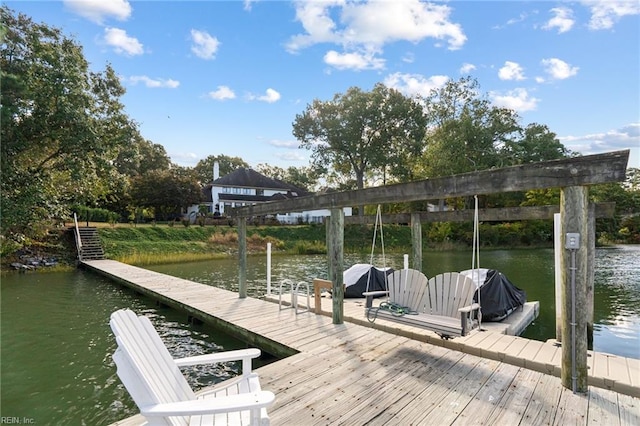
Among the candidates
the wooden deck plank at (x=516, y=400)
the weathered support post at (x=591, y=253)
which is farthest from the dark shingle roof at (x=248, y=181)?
the wooden deck plank at (x=516, y=400)

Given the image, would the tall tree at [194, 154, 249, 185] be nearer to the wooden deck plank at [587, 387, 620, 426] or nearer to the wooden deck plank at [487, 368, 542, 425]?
the wooden deck plank at [487, 368, 542, 425]

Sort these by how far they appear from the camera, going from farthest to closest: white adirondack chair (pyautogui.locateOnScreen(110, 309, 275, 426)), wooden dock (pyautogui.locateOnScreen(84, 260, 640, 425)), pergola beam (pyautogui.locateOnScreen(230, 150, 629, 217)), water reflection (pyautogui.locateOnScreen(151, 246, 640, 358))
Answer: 1. water reflection (pyautogui.locateOnScreen(151, 246, 640, 358))
2. pergola beam (pyautogui.locateOnScreen(230, 150, 629, 217))
3. wooden dock (pyautogui.locateOnScreen(84, 260, 640, 425))
4. white adirondack chair (pyautogui.locateOnScreen(110, 309, 275, 426))

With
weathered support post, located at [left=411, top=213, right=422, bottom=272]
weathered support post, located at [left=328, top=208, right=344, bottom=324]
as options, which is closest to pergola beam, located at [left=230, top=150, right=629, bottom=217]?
weathered support post, located at [left=328, top=208, right=344, bottom=324]

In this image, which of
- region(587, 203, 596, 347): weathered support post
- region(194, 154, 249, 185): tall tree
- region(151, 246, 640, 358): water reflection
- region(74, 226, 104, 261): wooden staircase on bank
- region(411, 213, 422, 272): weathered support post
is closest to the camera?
region(587, 203, 596, 347): weathered support post

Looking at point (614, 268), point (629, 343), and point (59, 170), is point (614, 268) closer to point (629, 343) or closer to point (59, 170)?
point (629, 343)

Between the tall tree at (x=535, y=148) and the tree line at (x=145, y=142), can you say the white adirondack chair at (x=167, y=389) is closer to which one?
the tree line at (x=145, y=142)

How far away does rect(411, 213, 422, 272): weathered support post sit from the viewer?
340 inches

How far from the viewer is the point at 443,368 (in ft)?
12.7

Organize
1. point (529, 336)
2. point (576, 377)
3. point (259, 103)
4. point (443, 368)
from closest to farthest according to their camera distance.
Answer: point (576, 377) → point (443, 368) → point (529, 336) → point (259, 103)

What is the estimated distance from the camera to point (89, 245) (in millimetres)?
18047

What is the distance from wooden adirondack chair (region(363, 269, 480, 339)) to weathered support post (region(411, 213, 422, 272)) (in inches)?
142

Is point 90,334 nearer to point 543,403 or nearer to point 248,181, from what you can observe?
point 543,403

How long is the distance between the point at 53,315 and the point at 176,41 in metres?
8.63

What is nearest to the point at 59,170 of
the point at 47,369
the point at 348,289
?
the point at 47,369
